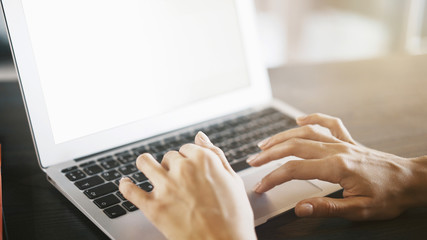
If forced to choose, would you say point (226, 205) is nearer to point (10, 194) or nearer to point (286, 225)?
point (286, 225)

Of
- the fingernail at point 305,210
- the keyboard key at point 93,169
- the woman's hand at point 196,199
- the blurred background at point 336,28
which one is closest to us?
the woman's hand at point 196,199

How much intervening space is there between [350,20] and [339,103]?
2.67 m

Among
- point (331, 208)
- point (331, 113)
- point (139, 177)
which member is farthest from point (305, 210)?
point (331, 113)

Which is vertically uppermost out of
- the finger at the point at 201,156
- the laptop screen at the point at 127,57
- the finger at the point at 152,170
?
the laptop screen at the point at 127,57

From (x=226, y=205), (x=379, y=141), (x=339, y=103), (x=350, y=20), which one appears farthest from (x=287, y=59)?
(x=226, y=205)

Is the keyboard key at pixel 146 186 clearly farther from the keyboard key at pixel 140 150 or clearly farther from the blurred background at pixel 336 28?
the blurred background at pixel 336 28

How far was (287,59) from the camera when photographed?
→ 3.48 meters

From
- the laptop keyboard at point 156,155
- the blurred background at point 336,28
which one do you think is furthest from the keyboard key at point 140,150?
the blurred background at point 336,28

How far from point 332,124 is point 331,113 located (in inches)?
10.4

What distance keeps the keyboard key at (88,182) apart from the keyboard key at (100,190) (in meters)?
0.01

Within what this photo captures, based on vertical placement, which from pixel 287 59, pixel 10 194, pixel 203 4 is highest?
pixel 203 4

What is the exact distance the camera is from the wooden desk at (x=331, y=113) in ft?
2.15

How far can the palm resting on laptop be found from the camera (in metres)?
0.56

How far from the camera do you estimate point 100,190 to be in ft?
2.31
